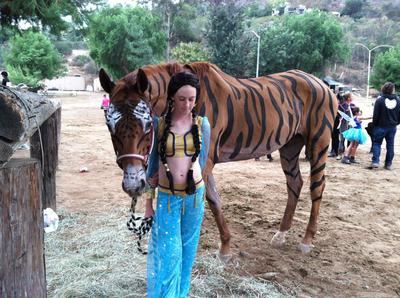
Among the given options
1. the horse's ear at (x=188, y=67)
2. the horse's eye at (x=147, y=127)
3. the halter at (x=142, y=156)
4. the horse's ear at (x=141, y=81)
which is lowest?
the halter at (x=142, y=156)

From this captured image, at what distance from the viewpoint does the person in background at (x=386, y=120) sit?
349 inches

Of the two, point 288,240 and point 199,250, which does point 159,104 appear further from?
point 288,240

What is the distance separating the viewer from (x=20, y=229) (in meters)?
1.78

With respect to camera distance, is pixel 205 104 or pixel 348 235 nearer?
pixel 205 104

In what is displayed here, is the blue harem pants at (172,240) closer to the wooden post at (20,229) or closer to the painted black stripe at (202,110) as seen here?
the wooden post at (20,229)

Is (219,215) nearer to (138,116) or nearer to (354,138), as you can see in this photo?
(138,116)

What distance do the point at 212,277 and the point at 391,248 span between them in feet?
7.52

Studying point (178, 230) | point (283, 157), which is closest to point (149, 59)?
point (283, 157)

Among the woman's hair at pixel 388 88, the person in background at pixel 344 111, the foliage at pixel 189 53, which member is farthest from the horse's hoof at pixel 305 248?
the foliage at pixel 189 53

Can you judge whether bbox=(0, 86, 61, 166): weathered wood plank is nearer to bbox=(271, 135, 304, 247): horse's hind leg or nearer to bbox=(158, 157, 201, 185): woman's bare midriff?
bbox=(158, 157, 201, 185): woman's bare midriff

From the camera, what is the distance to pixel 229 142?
390cm

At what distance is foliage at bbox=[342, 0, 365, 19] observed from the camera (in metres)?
89.9

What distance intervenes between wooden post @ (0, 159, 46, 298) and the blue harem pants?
82 cm

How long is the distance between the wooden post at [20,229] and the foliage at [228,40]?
30.6 meters
